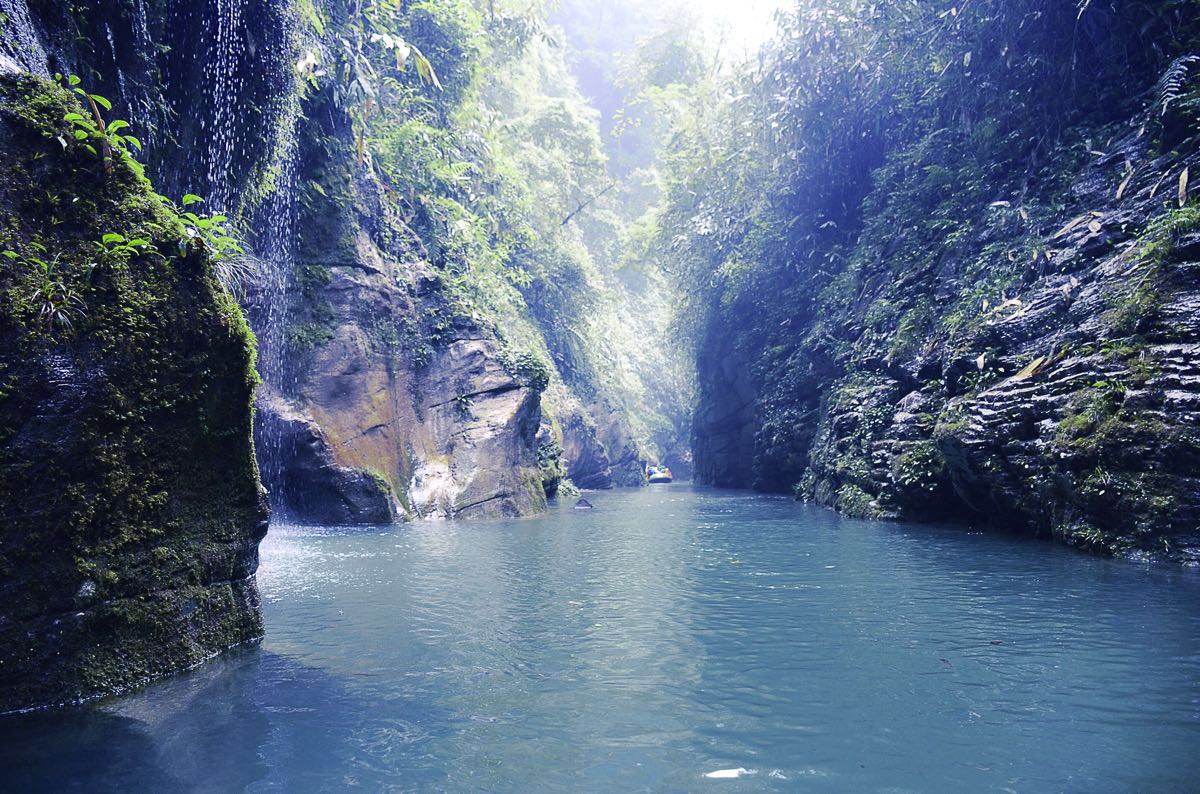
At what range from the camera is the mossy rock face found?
350cm

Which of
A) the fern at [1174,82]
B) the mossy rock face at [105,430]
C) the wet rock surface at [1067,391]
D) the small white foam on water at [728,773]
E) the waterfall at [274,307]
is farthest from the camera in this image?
the waterfall at [274,307]

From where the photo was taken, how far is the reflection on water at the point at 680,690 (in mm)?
3014

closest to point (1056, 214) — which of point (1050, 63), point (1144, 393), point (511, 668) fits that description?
point (1050, 63)

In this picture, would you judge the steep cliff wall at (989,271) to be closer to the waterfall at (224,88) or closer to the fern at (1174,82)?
the fern at (1174,82)

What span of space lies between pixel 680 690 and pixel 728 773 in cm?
97

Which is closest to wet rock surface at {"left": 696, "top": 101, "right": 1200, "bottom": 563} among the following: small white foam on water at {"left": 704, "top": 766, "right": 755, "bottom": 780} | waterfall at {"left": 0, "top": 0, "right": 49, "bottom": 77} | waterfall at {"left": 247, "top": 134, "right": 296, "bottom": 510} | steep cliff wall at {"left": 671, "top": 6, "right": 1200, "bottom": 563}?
steep cliff wall at {"left": 671, "top": 6, "right": 1200, "bottom": 563}

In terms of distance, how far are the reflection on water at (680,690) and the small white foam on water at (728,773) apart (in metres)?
0.01

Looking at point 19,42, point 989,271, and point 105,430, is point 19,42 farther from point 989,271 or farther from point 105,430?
point 989,271

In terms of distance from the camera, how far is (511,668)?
4406 millimetres

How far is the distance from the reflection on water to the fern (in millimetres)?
5877

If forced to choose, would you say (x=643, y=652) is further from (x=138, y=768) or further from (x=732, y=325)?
(x=732, y=325)

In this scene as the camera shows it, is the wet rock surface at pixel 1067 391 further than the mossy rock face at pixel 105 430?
Yes

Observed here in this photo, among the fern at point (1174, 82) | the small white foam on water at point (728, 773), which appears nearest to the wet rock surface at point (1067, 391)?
the fern at point (1174, 82)

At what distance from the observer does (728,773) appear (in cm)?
299
